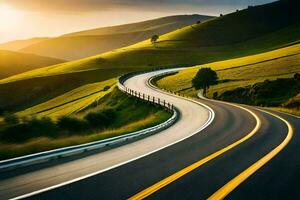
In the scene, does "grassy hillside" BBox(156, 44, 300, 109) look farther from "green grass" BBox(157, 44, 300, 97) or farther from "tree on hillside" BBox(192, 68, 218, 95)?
"tree on hillside" BBox(192, 68, 218, 95)

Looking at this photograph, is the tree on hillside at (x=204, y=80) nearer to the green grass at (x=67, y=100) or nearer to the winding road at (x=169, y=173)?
the green grass at (x=67, y=100)

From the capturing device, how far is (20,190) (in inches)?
373

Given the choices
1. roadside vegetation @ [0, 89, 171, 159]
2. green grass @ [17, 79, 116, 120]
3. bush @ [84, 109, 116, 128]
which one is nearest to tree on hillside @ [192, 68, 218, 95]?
green grass @ [17, 79, 116, 120]

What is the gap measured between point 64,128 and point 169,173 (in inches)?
649

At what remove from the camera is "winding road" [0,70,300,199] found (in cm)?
966

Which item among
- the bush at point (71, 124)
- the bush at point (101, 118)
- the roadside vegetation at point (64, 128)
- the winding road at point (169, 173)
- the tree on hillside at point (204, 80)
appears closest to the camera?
the winding road at point (169, 173)

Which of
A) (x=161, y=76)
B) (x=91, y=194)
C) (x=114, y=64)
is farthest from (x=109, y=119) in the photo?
(x=114, y=64)

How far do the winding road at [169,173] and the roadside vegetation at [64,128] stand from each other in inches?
101

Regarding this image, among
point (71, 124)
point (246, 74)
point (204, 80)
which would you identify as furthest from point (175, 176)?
point (246, 74)

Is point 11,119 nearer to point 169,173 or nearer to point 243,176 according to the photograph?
point 169,173

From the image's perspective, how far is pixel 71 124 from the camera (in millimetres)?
27781

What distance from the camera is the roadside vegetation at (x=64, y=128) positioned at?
1616 cm

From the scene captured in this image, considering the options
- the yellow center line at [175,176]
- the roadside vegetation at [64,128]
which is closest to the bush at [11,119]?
the roadside vegetation at [64,128]

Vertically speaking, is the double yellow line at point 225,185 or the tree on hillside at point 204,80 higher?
the double yellow line at point 225,185
